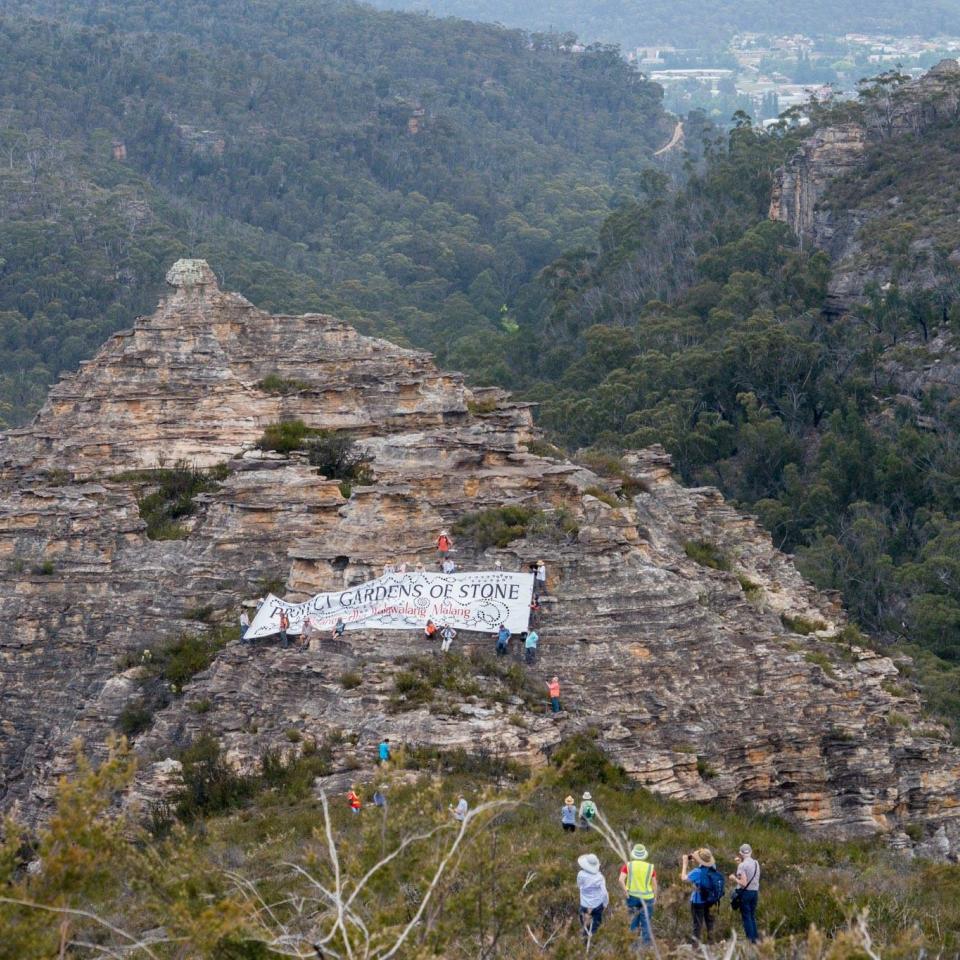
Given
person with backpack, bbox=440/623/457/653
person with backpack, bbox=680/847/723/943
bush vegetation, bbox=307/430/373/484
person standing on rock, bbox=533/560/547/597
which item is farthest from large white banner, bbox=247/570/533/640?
person with backpack, bbox=680/847/723/943

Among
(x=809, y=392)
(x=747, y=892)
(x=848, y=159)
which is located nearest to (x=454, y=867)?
(x=747, y=892)

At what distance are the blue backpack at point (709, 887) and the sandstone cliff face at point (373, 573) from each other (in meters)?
8.67

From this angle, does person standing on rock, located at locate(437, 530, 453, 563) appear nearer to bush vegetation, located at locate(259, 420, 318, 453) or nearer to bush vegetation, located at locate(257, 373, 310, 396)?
bush vegetation, located at locate(259, 420, 318, 453)

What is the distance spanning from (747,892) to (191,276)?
33028mm

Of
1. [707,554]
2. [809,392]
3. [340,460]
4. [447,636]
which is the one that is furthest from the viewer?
[809,392]

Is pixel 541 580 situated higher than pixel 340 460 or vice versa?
pixel 541 580

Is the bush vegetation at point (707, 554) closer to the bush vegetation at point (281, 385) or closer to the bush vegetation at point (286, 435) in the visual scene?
the bush vegetation at point (286, 435)

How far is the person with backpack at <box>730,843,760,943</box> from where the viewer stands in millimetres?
20062

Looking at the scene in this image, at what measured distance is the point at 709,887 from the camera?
1988 centimetres

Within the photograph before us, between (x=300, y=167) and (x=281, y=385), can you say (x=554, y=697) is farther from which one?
(x=300, y=167)

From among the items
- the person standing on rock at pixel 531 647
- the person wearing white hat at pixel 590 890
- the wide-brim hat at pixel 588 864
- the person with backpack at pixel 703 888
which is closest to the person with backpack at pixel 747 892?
the person with backpack at pixel 703 888

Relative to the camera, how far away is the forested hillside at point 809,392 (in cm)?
5894

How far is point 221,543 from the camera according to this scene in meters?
36.8

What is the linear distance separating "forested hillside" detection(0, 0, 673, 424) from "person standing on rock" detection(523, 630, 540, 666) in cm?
5425
